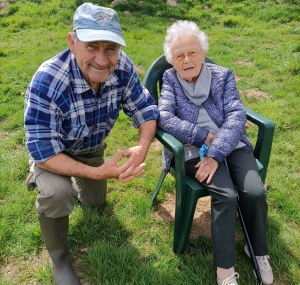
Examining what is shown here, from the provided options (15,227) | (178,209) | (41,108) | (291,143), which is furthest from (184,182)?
(291,143)

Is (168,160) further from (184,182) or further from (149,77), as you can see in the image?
(149,77)

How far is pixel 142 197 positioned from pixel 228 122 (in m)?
1.12

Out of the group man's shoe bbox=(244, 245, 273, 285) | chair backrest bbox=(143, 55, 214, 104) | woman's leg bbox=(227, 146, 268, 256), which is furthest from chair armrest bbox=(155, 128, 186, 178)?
man's shoe bbox=(244, 245, 273, 285)

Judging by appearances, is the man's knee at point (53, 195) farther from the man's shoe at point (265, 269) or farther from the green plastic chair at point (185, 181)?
the man's shoe at point (265, 269)

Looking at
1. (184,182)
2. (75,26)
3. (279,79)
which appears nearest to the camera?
(75,26)

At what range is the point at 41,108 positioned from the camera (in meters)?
1.98

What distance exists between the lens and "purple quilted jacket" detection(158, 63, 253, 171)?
2.33 metres

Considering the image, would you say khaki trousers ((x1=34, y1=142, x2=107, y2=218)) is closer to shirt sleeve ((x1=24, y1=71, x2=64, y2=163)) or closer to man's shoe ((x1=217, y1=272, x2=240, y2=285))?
shirt sleeve ((x1=24, y1=71, x2=64, y2=163))

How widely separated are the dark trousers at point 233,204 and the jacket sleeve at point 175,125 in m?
0.16

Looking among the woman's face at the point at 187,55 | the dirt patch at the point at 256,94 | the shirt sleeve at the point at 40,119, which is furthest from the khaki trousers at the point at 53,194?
the dirt patch at the point at 256,94

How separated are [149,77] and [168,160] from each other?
2.61 feet

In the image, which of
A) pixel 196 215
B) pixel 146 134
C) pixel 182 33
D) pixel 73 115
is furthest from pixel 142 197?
pixel 182 33

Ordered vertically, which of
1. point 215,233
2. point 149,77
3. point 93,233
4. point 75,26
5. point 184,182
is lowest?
point 93,233

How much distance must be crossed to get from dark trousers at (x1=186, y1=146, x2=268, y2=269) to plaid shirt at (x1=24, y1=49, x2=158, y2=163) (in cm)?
65
